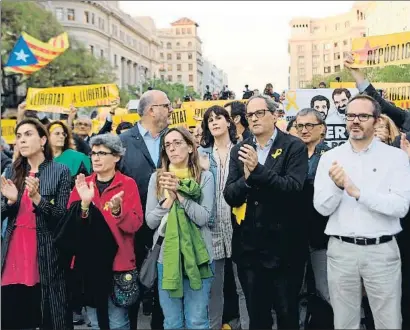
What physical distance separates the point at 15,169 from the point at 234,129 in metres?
2.08

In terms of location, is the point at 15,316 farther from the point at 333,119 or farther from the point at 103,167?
the point at 333,119

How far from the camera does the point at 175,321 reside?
403 cm

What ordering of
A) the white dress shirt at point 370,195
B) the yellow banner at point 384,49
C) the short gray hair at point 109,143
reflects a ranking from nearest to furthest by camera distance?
the white dress shirt at point 370,195, the short gray hair at point 109,143, the yellow banner at point 384,49

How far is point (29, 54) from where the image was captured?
1212 centimetres

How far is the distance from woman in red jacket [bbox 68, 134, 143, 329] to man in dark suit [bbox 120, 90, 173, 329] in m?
0.50

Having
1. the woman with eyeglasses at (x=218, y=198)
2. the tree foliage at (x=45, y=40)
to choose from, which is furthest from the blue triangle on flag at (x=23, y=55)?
the tree foliage at (x=45, y=40)

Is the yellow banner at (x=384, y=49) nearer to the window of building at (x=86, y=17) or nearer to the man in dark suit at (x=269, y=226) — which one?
the man in dark suit at (x=269, y=226)

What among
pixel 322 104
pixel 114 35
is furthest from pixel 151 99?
pixel 114 35

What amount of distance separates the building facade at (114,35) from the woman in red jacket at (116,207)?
54.9 m

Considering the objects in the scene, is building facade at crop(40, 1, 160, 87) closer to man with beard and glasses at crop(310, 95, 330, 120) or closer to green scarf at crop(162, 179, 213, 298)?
man with beard and glasses at crop(310, 95, 330, 120)

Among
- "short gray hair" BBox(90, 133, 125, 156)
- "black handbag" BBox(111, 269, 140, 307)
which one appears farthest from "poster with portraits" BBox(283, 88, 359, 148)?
"black handbag" BBox(111, 269, 140, 307)

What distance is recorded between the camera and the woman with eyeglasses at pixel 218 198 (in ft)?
15.1

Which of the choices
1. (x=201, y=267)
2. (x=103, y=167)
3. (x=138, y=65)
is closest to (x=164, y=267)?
(x=201, y=267)

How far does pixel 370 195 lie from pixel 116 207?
1824 millimetres
